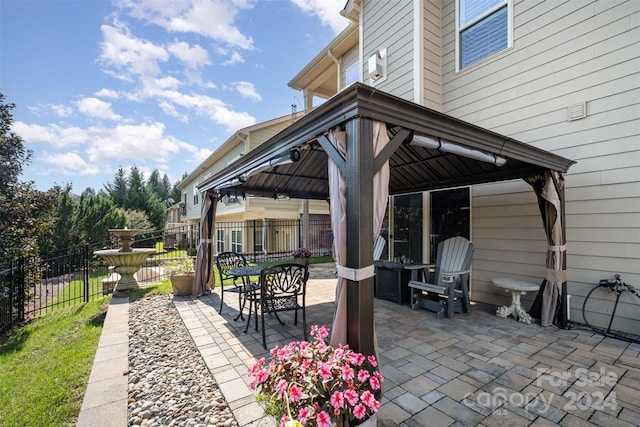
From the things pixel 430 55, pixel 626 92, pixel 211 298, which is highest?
pixel 430 55

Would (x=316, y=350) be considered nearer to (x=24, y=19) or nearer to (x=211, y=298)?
(x=211, y=298)

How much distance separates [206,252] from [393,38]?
584 cm

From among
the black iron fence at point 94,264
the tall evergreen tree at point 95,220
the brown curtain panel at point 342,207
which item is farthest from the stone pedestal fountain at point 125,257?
the tall evergreen tree at point 95,220

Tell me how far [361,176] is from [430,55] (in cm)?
483

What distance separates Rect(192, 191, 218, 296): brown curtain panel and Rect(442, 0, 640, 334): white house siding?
5179 millimetres

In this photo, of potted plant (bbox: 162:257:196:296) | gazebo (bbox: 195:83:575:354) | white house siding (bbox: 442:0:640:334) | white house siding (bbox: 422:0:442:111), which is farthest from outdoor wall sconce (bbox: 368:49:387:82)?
potted plant (bbox: 162:257:196:296)

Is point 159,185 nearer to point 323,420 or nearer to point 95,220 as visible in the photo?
point 95,220

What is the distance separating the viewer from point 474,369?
105 inches

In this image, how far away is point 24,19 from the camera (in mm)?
4883

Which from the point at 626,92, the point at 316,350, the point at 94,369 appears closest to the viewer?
the point at 316,350

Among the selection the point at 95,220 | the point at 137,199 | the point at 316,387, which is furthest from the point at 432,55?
the point at 137,199

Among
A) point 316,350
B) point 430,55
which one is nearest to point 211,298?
point 316,350

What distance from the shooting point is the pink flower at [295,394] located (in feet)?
4.66

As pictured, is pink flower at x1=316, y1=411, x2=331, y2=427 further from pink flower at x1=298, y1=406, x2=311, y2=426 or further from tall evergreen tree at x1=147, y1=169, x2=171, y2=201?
tall evergreen tree at x1=147, y1=169, x2=171, y2=201
